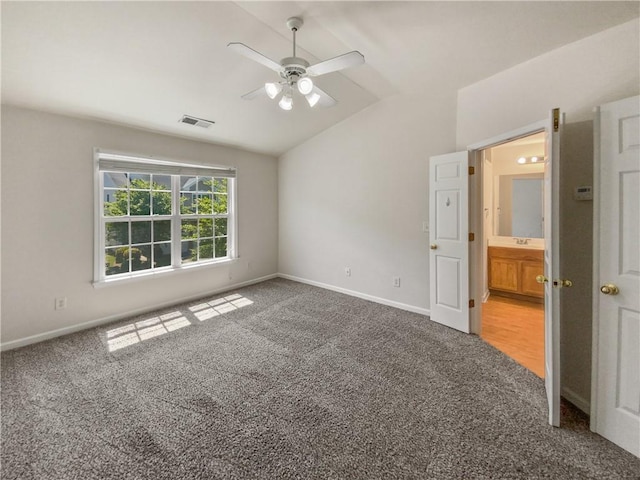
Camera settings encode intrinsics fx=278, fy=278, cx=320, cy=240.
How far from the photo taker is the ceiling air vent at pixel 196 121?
11.3ft

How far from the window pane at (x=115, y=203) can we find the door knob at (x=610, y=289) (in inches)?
185

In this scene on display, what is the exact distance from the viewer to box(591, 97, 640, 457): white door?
Answer: 61.3 inches

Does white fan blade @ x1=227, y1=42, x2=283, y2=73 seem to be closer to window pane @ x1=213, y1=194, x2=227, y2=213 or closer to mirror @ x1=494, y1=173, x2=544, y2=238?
window pane @ x1=213, y1=194, x2=227, y2=213

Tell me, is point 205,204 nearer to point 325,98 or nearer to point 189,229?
point 189,229

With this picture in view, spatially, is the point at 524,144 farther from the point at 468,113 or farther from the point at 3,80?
the point at 3,80

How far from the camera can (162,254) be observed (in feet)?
13.2

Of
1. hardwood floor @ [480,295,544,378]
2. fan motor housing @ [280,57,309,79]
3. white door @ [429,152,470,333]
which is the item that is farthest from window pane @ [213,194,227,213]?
hardwood floor @ [480,295,544,378]

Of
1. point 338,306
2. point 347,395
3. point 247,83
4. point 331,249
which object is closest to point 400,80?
point 247,83

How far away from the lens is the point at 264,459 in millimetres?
1569

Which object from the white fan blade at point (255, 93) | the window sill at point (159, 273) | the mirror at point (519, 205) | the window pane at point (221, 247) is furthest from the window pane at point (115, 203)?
the mirror at point (519, 205)

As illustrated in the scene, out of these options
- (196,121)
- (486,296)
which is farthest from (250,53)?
(486,296)

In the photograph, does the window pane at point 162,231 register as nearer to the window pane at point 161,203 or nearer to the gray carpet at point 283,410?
the window pane at point 161,203

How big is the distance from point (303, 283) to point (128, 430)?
3524 millimetres

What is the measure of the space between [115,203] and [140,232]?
468 millimetres
